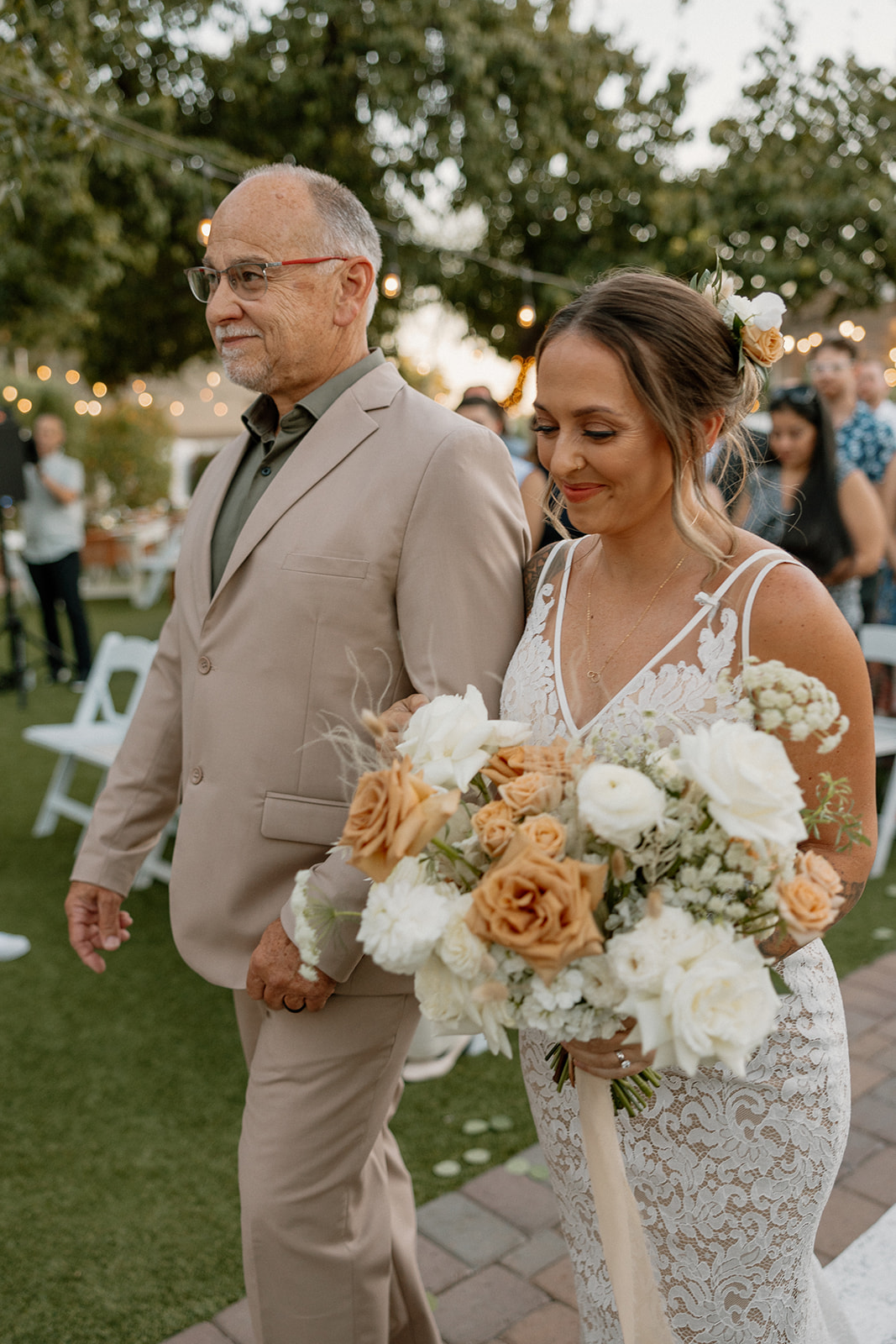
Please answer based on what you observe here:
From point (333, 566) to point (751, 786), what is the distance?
39.1 inches

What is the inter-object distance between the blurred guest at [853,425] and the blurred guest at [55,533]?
6979 mm

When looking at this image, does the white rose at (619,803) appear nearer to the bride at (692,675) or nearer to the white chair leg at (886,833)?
the bride at (692,675)

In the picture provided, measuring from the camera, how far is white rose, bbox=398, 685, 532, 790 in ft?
4.29

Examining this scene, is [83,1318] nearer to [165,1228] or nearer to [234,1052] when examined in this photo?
[165,1228]

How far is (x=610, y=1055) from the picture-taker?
54.6 inches

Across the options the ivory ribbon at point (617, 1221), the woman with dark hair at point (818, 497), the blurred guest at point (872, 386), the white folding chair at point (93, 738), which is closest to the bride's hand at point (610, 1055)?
the ivory ribbon at point (617, 1221)

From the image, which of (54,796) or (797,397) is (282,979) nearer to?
(797,397)

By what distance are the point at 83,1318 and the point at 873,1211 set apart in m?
2.03

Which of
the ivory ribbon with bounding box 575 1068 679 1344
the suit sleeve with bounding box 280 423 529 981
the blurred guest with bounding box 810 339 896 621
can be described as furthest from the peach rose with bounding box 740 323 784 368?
the blurred guest with bounding box 810 339 896 621

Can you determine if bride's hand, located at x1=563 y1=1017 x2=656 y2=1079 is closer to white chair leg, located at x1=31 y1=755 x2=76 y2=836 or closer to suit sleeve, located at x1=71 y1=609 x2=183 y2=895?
suit sleeve, located at x1=71 y1=609 x2=183 y2=895

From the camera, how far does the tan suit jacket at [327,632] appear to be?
1914 mm

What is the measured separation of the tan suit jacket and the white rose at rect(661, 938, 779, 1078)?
801 mm

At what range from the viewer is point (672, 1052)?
121 centimetres

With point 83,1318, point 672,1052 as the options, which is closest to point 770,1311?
point 672,1052
